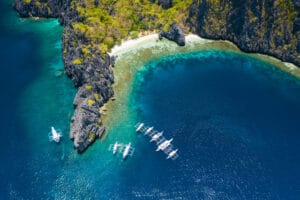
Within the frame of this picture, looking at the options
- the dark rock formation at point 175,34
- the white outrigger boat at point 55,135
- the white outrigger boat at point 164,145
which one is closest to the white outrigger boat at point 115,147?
the white outrigger boat at point 164,145

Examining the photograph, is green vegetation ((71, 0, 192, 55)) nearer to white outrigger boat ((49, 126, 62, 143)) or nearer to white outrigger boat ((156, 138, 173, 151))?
white outrigger boat ((49, 126, 62, 143))

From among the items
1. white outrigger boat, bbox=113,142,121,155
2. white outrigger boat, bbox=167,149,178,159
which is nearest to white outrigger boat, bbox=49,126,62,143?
white outrigger boat, bbox=113,142,121,155

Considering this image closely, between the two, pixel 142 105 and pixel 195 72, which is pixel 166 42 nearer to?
pixel 195 72

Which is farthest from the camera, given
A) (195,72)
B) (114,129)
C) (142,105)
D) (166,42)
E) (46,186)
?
(166,42)

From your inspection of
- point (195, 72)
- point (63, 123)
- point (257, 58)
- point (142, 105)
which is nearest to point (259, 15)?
point (257, 58)

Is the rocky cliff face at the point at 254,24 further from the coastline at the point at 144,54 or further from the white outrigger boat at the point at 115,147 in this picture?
the white outrigger boat at the point at 115,147

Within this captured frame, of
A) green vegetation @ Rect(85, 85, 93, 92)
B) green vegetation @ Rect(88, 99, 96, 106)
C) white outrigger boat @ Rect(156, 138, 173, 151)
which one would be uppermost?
green vegetation @ Rect(85, 85, 93, 92)
